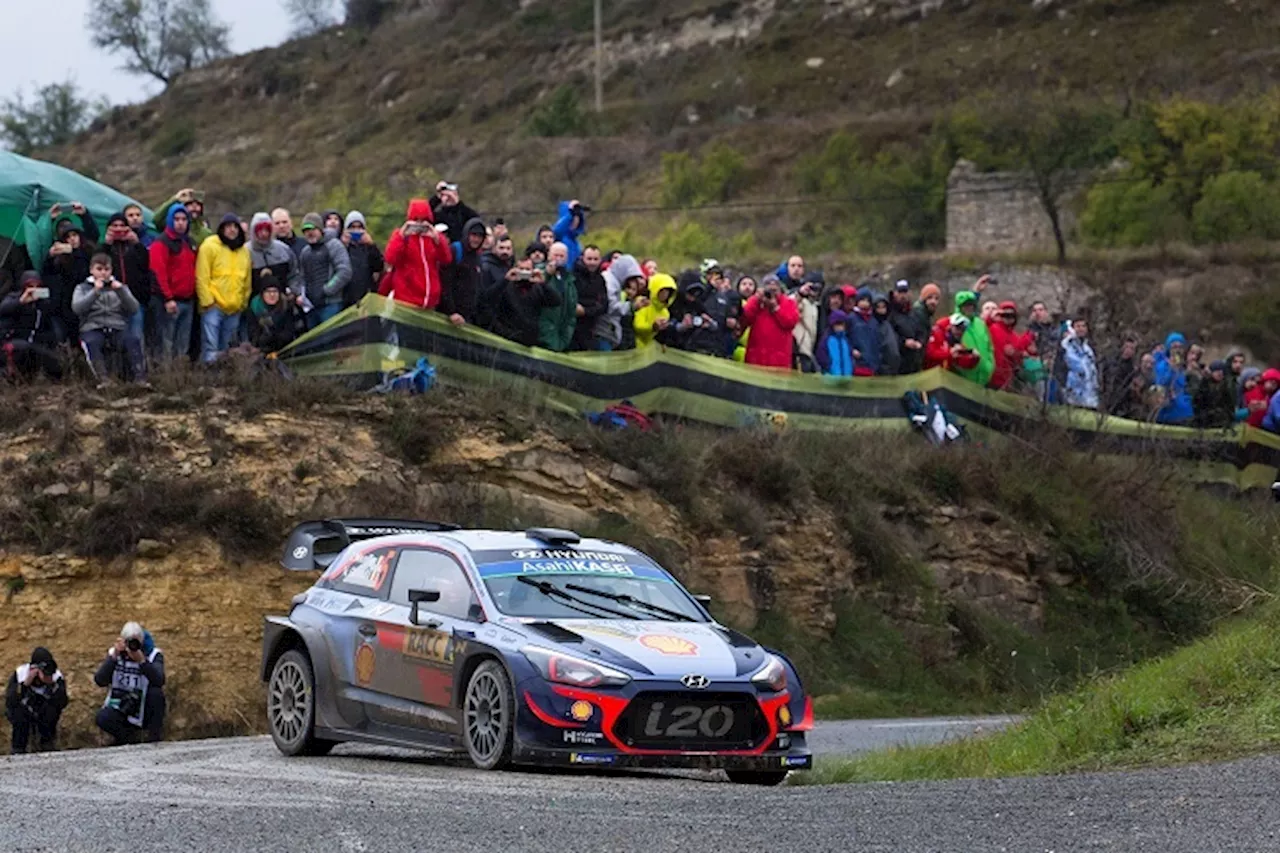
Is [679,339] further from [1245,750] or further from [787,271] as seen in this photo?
[1245,750]

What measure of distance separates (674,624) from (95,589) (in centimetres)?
866

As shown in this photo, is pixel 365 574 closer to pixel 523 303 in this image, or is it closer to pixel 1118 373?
pixel 523 303

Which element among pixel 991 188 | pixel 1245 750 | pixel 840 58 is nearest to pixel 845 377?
pixel 1245 750

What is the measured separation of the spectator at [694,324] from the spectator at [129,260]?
661 cm

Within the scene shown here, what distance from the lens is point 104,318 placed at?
856 inches

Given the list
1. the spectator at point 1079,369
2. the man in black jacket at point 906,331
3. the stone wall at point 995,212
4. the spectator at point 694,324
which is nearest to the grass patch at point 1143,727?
the spectator at point 694,324

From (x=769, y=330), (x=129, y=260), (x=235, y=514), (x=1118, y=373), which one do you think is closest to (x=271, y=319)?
(x=129, y=260)

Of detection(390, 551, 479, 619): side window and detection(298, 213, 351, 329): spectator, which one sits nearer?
detection(390, 551, 479, 619): side window

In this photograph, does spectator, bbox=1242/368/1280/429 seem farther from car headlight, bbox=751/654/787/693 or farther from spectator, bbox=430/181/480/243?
car headlight, bbox=751/654/787/693

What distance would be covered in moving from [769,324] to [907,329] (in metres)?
2.79

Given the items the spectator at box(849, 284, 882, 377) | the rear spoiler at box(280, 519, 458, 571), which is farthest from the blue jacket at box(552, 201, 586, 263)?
the rear spoiler at box(280, 519, 458, 571)

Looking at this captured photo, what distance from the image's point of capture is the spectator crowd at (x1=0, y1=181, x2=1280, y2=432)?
2191 cm

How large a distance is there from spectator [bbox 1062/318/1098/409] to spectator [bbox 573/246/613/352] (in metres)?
7.60

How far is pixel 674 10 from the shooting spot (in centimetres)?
11312
